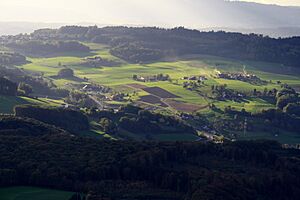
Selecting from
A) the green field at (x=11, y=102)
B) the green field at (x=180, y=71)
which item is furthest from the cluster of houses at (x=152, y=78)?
the green field at (x=11, y=102)

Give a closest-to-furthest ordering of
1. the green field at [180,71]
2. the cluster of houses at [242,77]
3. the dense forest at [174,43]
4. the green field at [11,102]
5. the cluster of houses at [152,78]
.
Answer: the green field at [11,102], the green field at [180,71], the cluster of houses at [152,78], the cluster of houses at [242,77], the dense forest at [174,43]

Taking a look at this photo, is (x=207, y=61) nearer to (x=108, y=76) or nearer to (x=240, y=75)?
(x=240, y=75)

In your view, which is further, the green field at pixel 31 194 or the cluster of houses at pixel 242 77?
the cluster of houses at pixel 242 77

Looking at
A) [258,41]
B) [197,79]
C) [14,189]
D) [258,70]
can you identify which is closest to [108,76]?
[197,79]

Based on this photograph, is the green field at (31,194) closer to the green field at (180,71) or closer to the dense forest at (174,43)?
the green field at (180,71)

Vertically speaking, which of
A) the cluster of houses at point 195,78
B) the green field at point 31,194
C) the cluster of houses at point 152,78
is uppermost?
the green field at point 31,194

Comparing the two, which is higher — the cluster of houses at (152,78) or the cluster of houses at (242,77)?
the cluster of houses at (242,77)
